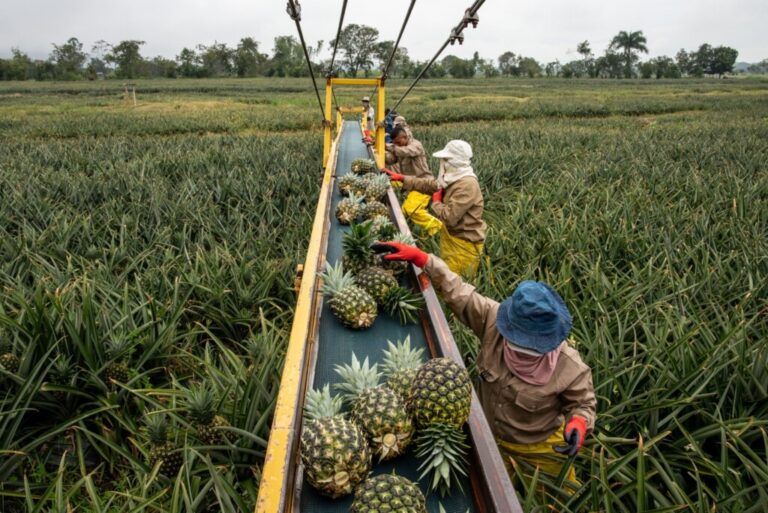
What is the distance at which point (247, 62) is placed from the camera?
8531cm

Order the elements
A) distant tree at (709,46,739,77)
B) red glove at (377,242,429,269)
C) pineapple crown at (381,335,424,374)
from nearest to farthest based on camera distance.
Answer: pineapple crown at (381,335,424,374)
red glove at (377,242,429,269)
distant tree at (709,46,739,77)

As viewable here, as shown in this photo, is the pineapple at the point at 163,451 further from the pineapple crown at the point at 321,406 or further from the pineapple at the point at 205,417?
the pineapple crown at the point at 321,406

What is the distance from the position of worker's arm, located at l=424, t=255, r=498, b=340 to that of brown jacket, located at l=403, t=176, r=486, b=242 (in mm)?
1901

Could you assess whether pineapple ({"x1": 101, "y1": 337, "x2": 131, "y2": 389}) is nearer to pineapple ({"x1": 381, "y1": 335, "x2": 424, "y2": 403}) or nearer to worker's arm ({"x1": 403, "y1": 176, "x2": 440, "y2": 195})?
pineapple ({"x1": 381, "y1": 335, "x2": 424, "y2": 403})

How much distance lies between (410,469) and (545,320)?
849mm

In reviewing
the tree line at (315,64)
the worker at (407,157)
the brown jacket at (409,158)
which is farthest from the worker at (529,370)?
the tree line at (315,64)

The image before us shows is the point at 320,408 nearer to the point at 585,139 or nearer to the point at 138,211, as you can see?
the point at 138,211

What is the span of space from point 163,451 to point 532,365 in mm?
1987

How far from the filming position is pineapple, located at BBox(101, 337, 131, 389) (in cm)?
279

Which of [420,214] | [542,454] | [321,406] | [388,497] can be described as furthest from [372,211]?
[388,497]

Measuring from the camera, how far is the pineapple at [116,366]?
279 centimetres

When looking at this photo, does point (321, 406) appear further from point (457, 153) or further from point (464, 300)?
point (457, 153)

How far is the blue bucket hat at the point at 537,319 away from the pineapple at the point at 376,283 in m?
0.78

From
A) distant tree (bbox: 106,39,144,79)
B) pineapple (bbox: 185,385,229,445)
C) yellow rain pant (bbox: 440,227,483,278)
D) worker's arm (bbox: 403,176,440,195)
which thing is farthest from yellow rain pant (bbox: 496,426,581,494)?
distant tree (bbox: 106,39,144,79)
